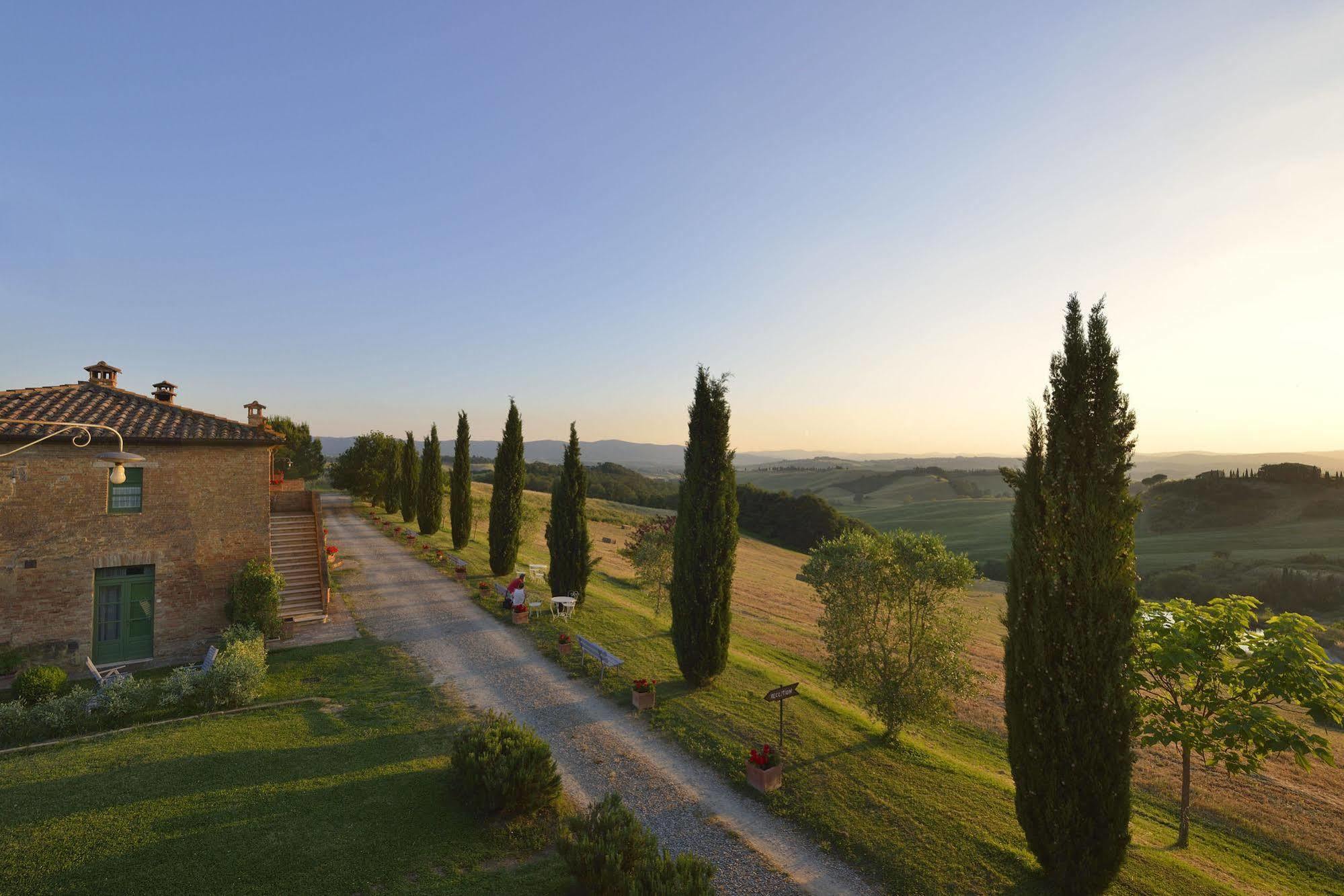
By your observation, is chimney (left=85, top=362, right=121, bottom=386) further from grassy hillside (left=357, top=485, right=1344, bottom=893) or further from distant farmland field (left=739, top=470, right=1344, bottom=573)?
distant farmland field (left=739, top=470, right=1344, bottom=573)

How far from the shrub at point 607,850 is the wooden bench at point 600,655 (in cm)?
660

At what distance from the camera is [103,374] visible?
1780 centimetres

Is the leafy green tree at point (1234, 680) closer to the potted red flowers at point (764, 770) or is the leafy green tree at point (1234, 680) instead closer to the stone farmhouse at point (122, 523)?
the potted red flowers at point (764, 770)

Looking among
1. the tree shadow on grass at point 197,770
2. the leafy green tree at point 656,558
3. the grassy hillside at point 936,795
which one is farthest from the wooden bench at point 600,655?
the leafy green tree at point 656,558

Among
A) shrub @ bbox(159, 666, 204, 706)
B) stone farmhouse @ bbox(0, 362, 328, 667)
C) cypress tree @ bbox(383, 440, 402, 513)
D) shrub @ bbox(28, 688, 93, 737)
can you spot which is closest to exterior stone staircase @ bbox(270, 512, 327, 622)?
stone farmhouse @ bbox(0, 362, 328, 667)

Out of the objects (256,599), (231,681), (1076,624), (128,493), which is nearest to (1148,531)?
(1076,624)

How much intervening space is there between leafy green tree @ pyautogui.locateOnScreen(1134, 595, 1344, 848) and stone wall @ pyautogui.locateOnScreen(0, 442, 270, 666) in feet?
72.2

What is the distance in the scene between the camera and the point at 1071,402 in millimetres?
8258

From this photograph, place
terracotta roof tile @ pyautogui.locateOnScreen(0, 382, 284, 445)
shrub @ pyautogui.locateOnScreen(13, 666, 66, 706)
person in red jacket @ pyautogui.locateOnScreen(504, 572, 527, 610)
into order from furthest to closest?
1. person in red jacket @ pyautogui.locateOnScreen(504, 572, 527, 610)
2. terracotta roof tile @ pyautogui.locateOnScreen(0, 382, 284, 445)
3. shrub @ pyautogui.locateOnScreen(13, 666, 66, 706)

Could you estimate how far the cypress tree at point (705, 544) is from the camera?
1491 cm

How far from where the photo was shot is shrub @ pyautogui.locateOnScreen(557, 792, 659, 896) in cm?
693

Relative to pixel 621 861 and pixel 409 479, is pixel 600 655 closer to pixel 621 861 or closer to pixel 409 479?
pixel 621 861

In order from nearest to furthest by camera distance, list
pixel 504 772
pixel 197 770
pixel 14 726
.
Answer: pixel 504 772 < pixel 197 770 < pixel 14 726

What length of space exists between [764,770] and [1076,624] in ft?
19.2
